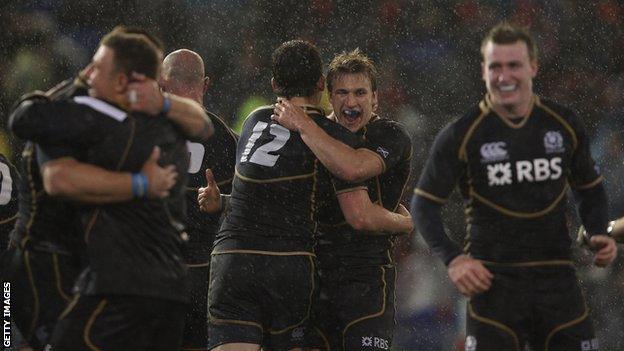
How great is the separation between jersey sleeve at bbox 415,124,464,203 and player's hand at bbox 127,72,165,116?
119cm

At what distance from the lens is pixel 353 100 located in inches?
207

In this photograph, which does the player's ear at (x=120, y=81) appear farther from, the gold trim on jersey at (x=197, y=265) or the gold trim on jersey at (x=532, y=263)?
the gold trim on jersey at (x=197, y=265)

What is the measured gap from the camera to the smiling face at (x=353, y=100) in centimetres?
527

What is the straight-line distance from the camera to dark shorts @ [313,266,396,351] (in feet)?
16.3

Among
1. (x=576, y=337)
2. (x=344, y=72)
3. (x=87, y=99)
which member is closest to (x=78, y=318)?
(x=87, y=99)

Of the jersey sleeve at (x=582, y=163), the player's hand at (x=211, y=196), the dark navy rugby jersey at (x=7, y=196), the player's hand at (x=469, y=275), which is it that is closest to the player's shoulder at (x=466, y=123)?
the jersey sleeve at (x=582, y=163)

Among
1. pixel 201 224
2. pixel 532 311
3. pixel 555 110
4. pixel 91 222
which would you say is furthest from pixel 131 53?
pixel 201 224

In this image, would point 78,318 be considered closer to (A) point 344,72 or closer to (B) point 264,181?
(B) point 264,181

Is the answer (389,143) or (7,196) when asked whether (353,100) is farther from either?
(7,196)

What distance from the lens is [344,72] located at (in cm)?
531

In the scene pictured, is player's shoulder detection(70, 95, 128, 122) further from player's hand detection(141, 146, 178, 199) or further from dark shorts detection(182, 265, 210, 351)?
dark shorts detection(182, 265, 210, 351)

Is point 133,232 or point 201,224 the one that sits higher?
point 133,232

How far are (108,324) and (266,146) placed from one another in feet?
5.27

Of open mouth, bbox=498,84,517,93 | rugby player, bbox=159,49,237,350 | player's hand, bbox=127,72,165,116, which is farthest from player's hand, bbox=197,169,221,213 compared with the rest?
open mouth, bbox=498,84,517,93
